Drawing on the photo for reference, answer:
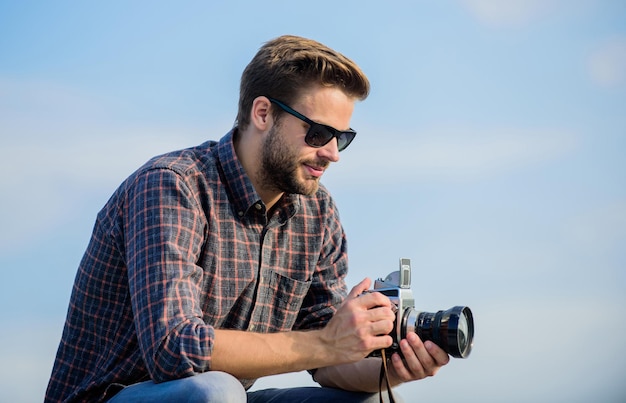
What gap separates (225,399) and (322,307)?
4.01ft

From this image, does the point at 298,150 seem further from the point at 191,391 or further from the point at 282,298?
the point at 191,391

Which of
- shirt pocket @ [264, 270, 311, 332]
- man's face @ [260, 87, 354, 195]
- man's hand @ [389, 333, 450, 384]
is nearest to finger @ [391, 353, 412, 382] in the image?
man's hand @ [389, 333, 450, 384]

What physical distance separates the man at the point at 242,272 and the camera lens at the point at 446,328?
46mm

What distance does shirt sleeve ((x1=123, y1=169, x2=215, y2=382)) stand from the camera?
9.75ft

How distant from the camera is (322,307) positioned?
4047mm

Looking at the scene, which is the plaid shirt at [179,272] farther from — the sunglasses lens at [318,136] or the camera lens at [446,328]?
the camera lens at [446,328]

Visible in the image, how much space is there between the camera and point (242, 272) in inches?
141

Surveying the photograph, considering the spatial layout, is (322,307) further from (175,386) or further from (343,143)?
(175,386)

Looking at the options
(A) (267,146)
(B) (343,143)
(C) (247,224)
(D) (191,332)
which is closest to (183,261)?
(D) (191,332)

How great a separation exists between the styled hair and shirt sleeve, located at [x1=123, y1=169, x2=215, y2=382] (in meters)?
0.72

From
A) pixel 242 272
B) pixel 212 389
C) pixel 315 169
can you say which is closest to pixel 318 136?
pixel 315 169

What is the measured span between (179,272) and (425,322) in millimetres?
1060

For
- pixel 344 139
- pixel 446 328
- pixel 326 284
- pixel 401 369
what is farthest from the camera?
pixel 326 284

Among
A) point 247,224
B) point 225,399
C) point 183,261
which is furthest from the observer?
point 247,224
